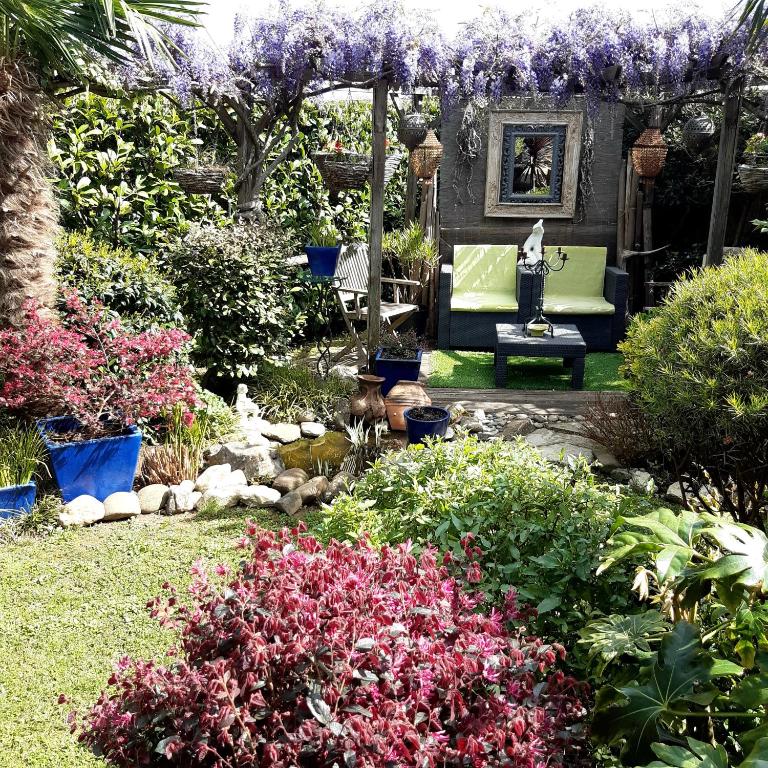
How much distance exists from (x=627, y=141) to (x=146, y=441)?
270 inches

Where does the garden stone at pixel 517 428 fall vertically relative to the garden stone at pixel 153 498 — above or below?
above

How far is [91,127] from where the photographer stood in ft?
19.7

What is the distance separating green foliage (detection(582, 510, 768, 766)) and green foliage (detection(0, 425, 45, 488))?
128 inches

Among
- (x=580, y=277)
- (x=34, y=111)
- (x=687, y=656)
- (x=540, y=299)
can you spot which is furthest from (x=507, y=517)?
(x=580, y=277)

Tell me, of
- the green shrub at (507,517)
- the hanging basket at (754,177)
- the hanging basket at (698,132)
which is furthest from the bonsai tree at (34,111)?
the hanging basket at (698,132)

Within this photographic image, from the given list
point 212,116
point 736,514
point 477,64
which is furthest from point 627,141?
point 736,514

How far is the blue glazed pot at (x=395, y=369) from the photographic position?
5.86 meters

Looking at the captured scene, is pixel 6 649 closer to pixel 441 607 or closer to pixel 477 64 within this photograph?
pixel 441 607

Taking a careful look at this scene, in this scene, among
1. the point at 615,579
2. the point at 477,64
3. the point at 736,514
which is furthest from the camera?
the point at 477,64

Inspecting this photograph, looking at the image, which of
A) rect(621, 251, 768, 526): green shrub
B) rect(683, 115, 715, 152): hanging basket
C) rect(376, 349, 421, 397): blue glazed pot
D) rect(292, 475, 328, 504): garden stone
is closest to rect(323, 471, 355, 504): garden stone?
rect(292, 475, 328, 504): garden stone

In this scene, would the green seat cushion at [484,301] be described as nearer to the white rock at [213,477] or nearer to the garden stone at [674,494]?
the garden stone at [674,494]

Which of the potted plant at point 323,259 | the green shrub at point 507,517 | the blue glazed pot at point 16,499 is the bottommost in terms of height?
the blue glazed pot at point 16,499

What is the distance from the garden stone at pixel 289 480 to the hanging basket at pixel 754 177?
408 centimetres

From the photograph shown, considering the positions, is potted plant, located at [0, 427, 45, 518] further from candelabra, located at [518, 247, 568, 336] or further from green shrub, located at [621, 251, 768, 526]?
candelabra, located at [518, 247, 568, 336]
